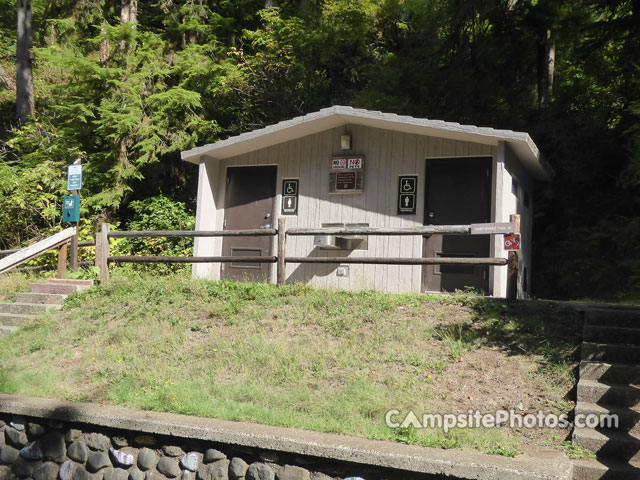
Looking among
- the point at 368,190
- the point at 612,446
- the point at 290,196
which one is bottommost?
the point at 612,446

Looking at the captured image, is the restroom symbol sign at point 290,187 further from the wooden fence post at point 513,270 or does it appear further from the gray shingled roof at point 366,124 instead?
the wooden fence post at point 513,270

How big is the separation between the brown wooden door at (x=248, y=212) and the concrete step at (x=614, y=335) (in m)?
6.02

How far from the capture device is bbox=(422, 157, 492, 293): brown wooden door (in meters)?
9.82

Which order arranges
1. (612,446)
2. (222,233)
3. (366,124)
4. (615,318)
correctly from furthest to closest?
(366,124)
(222,233)
(615,318)
(612,446)

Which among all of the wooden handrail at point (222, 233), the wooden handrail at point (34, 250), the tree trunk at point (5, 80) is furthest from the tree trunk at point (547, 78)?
the tree trunk at point (5, 80)

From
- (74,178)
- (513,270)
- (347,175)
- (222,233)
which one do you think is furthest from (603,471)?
→ (74,178)

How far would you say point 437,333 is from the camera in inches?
273

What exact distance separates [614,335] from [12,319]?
8707 mm

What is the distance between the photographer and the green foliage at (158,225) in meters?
14.8

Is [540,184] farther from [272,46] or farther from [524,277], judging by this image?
[272,46]

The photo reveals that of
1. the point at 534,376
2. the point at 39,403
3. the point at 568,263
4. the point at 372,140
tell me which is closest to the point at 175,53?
the point at 372,140

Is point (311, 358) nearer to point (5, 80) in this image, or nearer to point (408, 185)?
point (408, 185)

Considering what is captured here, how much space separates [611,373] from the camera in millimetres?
5742

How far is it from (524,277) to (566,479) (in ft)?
26.2
